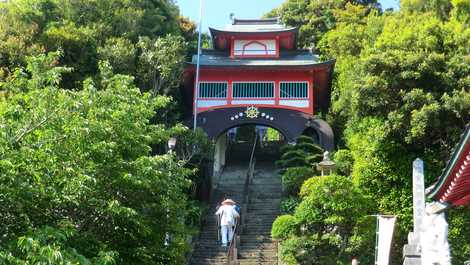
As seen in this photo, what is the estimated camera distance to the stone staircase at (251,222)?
49.9 ft

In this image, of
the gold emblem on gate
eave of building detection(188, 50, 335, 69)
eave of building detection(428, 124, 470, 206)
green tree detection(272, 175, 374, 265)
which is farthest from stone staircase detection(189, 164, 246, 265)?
eave of building detection(428, 124, 470, 206)

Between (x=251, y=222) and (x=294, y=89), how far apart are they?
330 inches

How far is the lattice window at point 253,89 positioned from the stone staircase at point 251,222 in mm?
3354

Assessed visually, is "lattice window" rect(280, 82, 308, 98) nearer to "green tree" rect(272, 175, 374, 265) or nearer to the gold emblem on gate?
the gold emblem on gate

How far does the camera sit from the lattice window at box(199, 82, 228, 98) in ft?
81.4

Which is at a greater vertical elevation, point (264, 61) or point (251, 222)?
point (264, 61)

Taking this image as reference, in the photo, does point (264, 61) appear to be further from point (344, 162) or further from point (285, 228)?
point (285, 228)

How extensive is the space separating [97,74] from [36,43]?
2439mm

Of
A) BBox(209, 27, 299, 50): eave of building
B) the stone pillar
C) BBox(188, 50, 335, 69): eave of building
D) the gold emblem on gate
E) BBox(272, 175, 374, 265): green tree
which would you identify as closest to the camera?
the stone pillar

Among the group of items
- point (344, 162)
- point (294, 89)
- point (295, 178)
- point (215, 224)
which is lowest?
point (215, 224)

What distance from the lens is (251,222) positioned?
18094 millimetres

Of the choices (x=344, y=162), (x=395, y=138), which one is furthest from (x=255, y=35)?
(x=395, y=138)

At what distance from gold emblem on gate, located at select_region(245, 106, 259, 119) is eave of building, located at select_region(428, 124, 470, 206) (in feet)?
54.4

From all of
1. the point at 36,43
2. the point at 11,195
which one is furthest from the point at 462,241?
the point at 36,43
